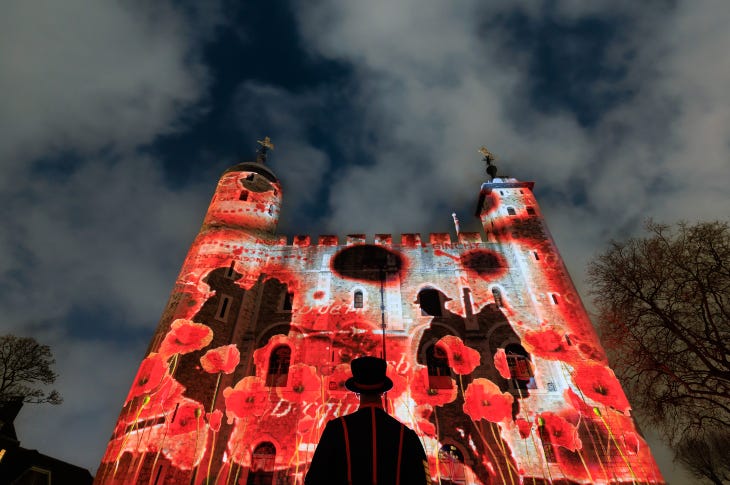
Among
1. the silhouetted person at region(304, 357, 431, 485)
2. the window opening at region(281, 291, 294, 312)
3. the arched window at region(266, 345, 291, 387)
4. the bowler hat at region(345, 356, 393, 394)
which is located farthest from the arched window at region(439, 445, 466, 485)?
the bowler hat at region(345, 356, 393, 394)

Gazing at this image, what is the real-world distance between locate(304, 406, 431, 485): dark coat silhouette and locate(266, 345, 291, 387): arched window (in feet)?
39.3

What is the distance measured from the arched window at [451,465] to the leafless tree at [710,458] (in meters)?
19.4

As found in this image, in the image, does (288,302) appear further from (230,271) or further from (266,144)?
(266,144)

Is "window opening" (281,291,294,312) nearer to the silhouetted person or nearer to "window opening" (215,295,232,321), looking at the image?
"window opening" (215,295,232,321)

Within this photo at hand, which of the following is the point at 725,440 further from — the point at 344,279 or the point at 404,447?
the point at 404,447

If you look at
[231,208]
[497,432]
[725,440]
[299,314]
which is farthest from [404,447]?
[725,440]

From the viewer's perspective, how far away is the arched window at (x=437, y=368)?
47.2 ft

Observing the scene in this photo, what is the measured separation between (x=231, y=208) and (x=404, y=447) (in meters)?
17.6

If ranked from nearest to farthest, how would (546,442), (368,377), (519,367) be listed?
(368,377) → (546,442) → (519,367)

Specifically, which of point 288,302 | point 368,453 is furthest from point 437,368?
point 368,453

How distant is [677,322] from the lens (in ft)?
37.2

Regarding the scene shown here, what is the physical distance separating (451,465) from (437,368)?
Result: 331cm

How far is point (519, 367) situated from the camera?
14852 millimetres

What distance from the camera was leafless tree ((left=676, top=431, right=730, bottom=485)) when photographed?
2345 centimetres
